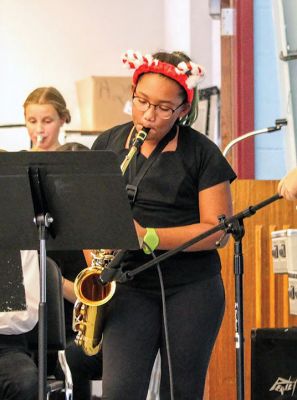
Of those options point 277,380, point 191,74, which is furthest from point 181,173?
point 277,380

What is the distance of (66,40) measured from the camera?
8.33 m

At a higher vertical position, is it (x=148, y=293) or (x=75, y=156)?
(x=75, y=156)

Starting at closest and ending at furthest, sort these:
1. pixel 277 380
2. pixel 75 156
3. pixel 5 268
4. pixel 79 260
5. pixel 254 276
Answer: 1. pixel 75 156
2. pixel 5 268
3. pixel 277 380
4. pixel 79 260
5. pixel 254 276

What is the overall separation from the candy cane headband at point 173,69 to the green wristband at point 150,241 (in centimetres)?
47

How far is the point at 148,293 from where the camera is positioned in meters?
2.72

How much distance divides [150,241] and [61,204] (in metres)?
0.30

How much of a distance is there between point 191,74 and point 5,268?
856 mm

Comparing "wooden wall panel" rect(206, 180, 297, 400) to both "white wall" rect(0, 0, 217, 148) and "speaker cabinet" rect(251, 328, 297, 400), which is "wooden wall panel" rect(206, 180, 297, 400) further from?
"white wall" rect(0, 0, 217, 148)

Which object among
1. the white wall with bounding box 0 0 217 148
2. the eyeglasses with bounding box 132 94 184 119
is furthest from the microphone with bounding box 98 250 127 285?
the white wall with bounding box 0 0 217 148

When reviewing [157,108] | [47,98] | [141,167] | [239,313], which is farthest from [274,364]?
[47,98]

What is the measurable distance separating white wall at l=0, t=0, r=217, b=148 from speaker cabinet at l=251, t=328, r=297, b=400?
5071 millimetres

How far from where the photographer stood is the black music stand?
2.39 meters

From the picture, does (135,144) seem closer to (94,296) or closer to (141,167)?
(141,167)

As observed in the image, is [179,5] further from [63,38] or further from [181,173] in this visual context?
[181,173]
